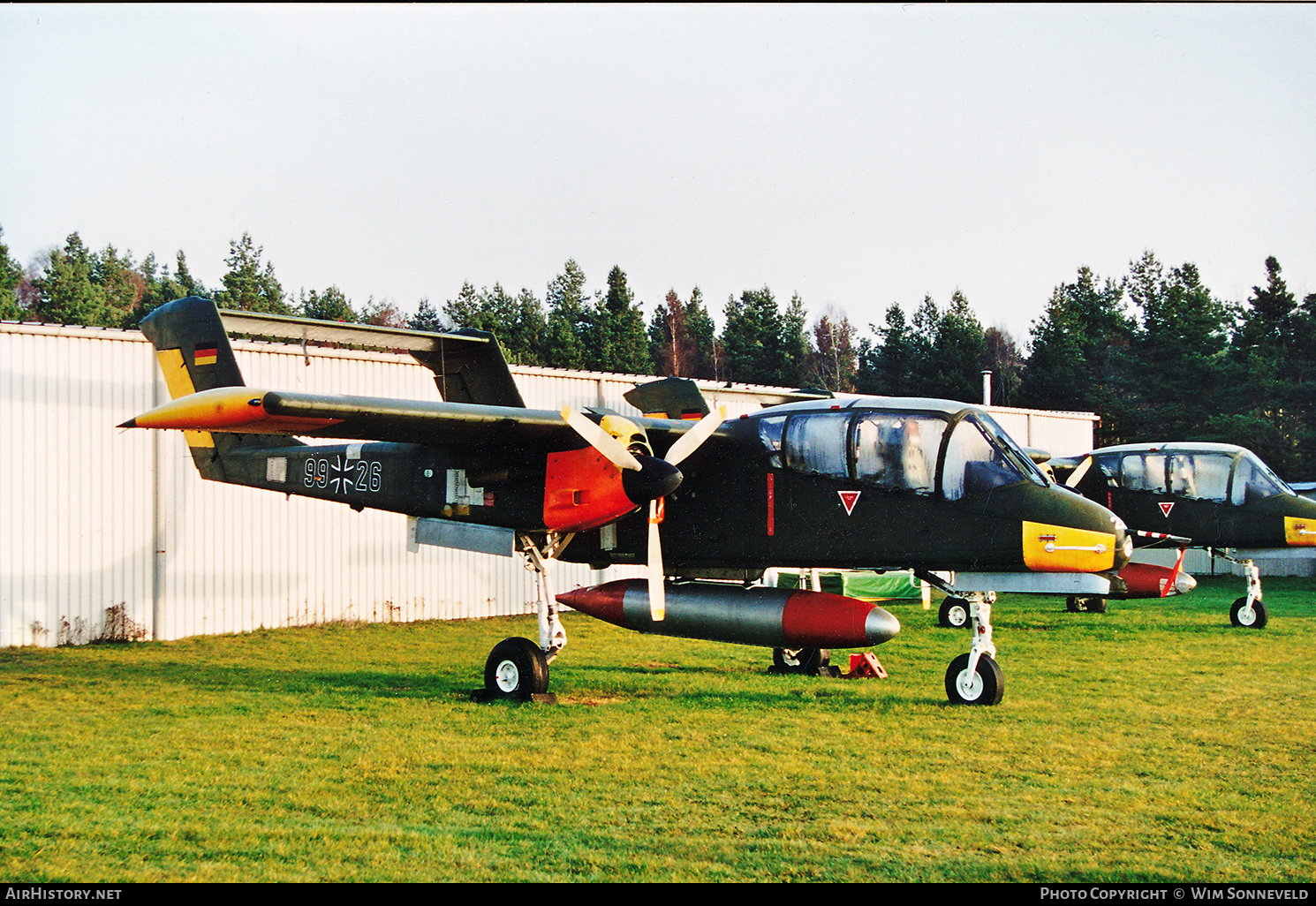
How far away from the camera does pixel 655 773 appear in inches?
322

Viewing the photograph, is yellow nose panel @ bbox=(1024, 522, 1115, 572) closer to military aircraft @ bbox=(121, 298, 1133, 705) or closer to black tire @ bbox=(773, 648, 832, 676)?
military aircraft @ bbox=(121, 298, 1133, 705)

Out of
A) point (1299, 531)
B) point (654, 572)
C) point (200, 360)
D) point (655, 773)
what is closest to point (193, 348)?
point (200, 360)

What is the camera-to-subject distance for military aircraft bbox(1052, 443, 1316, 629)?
739 inches

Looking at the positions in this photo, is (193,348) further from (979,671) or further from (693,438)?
(979,671)

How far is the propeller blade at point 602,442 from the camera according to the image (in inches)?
425

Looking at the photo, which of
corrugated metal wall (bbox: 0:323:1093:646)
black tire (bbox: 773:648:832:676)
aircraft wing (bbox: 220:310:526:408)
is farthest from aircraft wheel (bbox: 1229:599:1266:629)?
corrugated metal wall (bbox: 0:323:1093:646)

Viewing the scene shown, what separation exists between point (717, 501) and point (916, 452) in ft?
8.27

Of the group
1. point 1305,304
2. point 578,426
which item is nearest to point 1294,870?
point 578,426

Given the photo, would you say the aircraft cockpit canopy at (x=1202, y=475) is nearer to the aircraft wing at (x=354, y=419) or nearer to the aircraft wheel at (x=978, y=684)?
the aircraft wheel at (x=978, y=684)

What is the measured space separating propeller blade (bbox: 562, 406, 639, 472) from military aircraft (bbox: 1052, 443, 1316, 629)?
10.7 meters

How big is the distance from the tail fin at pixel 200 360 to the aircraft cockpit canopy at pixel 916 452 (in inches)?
322

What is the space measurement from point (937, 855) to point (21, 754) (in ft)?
25.9

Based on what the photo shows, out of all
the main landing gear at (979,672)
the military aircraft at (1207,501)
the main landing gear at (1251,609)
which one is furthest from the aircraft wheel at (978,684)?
the main landing gear at (1251,609)

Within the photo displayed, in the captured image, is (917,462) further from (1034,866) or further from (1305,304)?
(1305,304)
